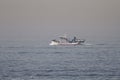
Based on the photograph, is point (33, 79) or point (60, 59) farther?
point (60, 59)

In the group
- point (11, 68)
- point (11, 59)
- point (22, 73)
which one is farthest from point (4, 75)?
point (11, 59)

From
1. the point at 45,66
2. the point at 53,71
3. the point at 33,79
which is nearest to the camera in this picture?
the point at 33,79

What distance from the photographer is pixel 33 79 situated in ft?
133

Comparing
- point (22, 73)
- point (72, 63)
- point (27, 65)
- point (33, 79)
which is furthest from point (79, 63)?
point (33, 79)

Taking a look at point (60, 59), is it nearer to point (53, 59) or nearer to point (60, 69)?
point (53, 59)

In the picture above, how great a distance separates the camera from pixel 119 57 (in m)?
59.1

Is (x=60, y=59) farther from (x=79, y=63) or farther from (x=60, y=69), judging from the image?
(x=60, y=69)

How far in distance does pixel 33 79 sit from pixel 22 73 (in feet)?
12.8

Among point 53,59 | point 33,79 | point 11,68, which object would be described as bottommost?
point 33,79

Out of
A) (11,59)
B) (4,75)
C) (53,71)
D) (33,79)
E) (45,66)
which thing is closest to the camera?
(33,79)

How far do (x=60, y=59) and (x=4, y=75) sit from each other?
15674 mm

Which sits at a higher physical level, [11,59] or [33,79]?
[11,59]

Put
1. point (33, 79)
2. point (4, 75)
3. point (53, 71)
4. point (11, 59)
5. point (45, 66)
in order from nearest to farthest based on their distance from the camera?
point (33, 79) < point (4, 75) < point (53, 71) < point (45, 66) < point (11, 59)

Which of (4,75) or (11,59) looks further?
(11,59)
